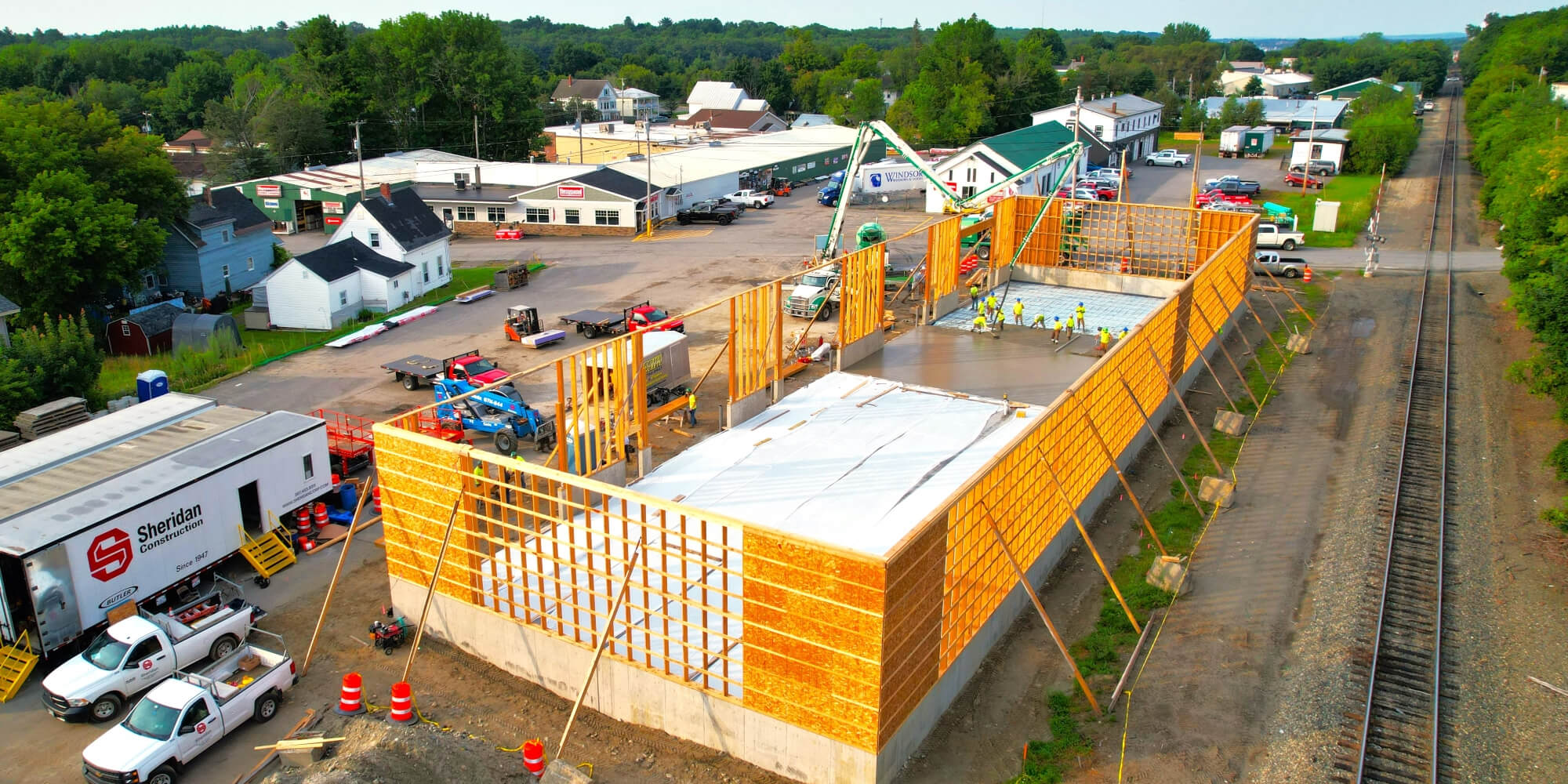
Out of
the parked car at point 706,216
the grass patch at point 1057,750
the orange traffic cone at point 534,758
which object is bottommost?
the grass patch at point 1057,750

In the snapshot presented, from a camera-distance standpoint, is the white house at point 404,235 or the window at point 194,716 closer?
the window at point 194,716

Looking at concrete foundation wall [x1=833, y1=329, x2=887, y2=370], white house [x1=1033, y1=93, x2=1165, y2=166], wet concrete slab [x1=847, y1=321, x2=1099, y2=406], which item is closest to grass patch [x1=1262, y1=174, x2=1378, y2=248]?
white house [x1=1033, y1=93, x2=1165, y2=166]

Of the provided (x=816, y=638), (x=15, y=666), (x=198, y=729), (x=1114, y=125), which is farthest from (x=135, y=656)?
(x=1114, y=125)

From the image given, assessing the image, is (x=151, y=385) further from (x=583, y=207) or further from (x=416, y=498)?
(x=583, y=207)

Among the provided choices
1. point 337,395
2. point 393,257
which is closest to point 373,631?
point 337,395

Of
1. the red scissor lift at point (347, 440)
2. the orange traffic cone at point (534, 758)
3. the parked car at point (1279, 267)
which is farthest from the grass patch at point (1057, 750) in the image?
the parked car at point (1279, 267)

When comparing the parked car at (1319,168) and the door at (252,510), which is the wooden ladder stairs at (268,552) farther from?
the parked car at (1319,168)
